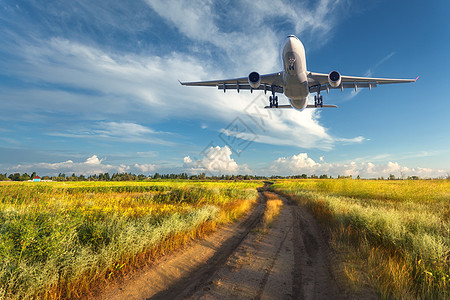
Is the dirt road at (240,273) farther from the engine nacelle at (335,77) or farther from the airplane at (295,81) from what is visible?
the engine nacelle at (335,77)

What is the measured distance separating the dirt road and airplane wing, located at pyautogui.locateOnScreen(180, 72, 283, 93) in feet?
58.3

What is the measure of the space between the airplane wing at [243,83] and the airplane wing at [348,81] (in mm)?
3531

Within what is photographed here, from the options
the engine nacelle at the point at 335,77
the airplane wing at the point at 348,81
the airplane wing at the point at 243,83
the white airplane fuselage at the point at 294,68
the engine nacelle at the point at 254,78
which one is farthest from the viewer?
the airplane wing at the point at 243,83

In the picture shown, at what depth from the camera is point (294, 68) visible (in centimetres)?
1609

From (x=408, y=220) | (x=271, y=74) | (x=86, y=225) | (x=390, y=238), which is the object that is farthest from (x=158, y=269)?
(x=271, y=74)

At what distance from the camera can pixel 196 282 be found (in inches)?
177

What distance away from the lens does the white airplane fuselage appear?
1533cm

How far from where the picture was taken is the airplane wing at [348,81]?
19812 mm

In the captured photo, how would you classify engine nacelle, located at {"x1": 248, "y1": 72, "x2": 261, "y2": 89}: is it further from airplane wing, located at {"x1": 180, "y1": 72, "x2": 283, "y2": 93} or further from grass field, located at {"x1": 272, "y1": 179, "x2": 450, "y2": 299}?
grass field, located at {"x1": 272, "y1": 179, "x2": 450, "y2": 299}

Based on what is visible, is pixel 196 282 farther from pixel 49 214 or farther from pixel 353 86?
pixel 353 86

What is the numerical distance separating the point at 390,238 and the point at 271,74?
61.4ft

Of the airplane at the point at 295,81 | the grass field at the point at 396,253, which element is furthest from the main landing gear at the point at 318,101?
the grass field at the point at 396,253

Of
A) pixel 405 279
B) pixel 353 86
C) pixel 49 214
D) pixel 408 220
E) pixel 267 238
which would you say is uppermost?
pixel 353 86

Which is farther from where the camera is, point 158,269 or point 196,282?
point 158,269
